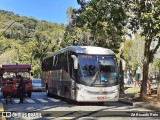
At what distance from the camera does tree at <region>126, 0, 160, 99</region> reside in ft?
77.6

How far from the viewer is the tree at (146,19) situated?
23642mm

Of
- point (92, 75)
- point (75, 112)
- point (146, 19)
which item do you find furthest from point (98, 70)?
point (75, 112)

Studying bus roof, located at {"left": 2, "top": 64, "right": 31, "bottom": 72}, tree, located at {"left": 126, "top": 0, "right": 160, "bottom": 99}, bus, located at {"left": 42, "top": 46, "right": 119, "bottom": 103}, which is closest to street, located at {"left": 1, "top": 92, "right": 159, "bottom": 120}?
bus, located at {"left": 42, "top": 46, "right": 119, "bottom": 103}

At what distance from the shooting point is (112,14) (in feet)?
91.8

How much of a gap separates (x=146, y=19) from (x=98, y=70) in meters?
3.93

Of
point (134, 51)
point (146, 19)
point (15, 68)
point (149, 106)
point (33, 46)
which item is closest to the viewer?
point (149, 106)

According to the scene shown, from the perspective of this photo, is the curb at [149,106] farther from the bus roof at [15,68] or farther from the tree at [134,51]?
the tree at [134,51]

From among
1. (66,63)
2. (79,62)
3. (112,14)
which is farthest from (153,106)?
(112,14)

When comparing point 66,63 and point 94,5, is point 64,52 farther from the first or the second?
point 94,5

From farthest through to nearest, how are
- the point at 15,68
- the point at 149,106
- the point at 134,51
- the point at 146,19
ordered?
the point at 134,51
the point at 15,68
the point at 146,19
the point at 149,106

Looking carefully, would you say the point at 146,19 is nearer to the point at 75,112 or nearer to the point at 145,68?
the point at 145,68

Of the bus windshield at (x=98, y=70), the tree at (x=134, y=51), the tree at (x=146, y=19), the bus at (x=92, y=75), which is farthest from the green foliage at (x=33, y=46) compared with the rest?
the bus windshield at (x=98, y=70)

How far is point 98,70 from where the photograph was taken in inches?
920

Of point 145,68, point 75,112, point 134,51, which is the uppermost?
point 134,51
